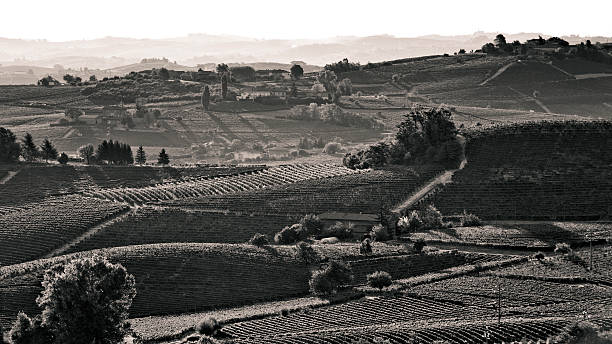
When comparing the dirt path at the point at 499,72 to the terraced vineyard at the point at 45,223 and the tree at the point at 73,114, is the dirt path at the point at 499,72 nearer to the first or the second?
the tree at the point at 73,114

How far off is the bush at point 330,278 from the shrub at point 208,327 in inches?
391

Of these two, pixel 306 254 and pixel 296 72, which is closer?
pixel 306 254

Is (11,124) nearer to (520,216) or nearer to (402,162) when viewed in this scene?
(402,162)

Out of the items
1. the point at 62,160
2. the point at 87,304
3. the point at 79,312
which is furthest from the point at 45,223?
the point at 79,312

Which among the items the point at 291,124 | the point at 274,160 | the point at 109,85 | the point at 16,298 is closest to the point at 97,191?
the point at 16,298

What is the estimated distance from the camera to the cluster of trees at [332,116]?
481 ft

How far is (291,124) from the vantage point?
489ft

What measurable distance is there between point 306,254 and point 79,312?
19.2 meters

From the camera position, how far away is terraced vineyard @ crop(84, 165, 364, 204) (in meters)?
89.4

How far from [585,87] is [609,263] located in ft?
316

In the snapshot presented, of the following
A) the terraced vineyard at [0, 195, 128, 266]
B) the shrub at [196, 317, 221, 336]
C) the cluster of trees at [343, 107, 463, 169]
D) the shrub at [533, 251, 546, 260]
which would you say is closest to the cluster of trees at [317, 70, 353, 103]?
the cluster of trees at [343, 107, 463, 169]

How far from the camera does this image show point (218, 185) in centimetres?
9294

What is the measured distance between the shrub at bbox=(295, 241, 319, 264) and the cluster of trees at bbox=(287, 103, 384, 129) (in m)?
74.8

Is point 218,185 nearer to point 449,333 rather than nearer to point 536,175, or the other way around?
point 536,175
